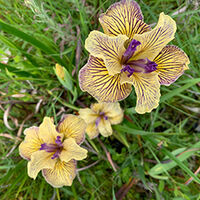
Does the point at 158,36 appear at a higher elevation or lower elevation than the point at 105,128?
higher

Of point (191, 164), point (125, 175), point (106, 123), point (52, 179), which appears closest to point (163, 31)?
point (106, 123)

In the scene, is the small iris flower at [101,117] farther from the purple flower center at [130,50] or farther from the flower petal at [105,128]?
the purple flower center at [130,50]

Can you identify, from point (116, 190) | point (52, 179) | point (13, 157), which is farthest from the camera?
point (116, 190)

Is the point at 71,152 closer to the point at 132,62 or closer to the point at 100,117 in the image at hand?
the point at 100,117

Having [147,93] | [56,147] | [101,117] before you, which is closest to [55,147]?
[56,147]

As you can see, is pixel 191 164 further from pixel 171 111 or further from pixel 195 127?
pixel 171 111

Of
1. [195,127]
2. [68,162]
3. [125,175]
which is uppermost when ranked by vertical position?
[195,127]

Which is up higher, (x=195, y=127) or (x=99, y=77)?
(x=99, y=77)
